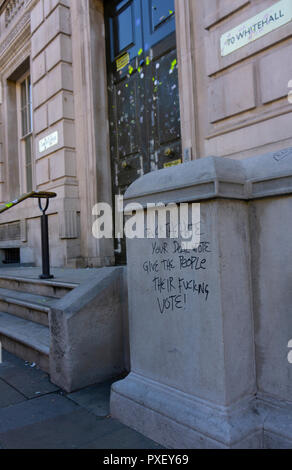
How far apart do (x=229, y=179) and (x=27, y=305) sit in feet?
11.8

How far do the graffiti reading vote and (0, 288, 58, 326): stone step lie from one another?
2160mm

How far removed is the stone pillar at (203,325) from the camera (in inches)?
81.6

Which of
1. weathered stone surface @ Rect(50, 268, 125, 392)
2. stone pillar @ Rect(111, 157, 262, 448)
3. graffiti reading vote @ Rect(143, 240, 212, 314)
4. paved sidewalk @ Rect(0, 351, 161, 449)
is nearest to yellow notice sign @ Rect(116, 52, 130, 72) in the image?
weathered stone surface @ Rect(50, 268, 125, 392)

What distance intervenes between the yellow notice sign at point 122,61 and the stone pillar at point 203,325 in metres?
5.03

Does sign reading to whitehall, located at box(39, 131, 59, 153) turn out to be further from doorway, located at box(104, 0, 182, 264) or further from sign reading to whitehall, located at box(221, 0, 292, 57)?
sign reading to whitehall, located at box(221, 0, 292, 57)

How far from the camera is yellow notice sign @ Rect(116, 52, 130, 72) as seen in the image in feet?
22.1

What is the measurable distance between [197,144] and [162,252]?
293 centimetres

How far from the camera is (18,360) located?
4113 millimetres

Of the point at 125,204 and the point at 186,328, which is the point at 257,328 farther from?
the point at 125,204

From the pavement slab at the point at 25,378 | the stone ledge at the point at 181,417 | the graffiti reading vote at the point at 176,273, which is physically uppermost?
the graffiti reading vote at the point at 176,273

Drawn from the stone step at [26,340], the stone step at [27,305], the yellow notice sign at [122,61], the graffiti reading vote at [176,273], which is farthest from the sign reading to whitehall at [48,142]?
the graffiti reading vote at [176,273]

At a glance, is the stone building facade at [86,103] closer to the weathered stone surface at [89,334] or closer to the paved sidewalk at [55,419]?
the weathered stone surface at [89,334]

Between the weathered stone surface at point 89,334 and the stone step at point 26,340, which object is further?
the stone step at point 26,340

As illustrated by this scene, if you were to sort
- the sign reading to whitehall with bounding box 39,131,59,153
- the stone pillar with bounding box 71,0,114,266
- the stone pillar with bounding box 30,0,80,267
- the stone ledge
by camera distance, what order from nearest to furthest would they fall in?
1. the stone ledge
2. the stone pillar with bounding box 71,0,114,266
3. the stone pillar with bounding box 30,0,80,267
4. the sign reading to whitehall with bounding box 39,131,59,153
